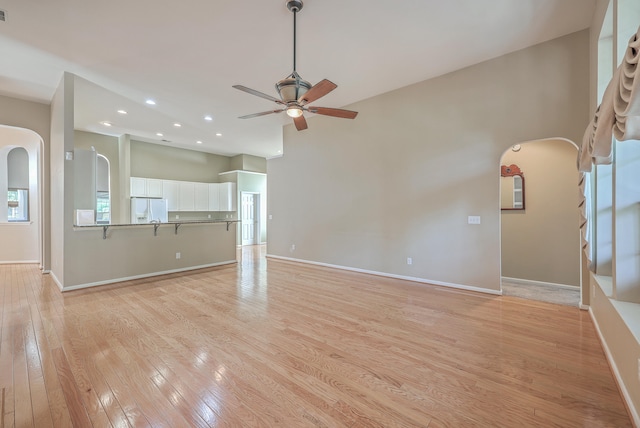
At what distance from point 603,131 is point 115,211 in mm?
9678

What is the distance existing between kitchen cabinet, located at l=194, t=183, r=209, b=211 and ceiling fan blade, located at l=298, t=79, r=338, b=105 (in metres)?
7.51

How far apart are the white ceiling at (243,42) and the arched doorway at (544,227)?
1814mm

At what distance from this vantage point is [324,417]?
1.66 metres

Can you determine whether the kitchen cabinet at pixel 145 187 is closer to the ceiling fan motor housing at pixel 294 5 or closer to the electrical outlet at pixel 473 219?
the ceiling fan motor housing at pixel 294 5

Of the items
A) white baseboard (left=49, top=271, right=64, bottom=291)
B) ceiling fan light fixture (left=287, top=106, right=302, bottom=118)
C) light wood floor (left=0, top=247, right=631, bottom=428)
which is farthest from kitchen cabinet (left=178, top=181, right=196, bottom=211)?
ceiling fan light fixture (left=287, top=106, right=302, bottom=118)

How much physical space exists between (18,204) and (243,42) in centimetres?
706

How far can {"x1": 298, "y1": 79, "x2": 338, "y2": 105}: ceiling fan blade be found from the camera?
2.54m

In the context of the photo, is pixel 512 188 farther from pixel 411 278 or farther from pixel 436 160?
pixel 411 278

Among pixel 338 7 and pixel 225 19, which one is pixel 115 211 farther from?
pixel 338 7

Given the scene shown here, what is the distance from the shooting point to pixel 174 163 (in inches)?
356

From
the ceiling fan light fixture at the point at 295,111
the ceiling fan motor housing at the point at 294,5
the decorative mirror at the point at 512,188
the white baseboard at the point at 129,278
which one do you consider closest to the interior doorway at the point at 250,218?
the white baseboard at the point at 129,278

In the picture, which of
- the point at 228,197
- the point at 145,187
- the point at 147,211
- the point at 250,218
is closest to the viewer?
the point at 147,211

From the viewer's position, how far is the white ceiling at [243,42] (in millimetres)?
2885

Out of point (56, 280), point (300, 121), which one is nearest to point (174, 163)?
point (56, 280)
